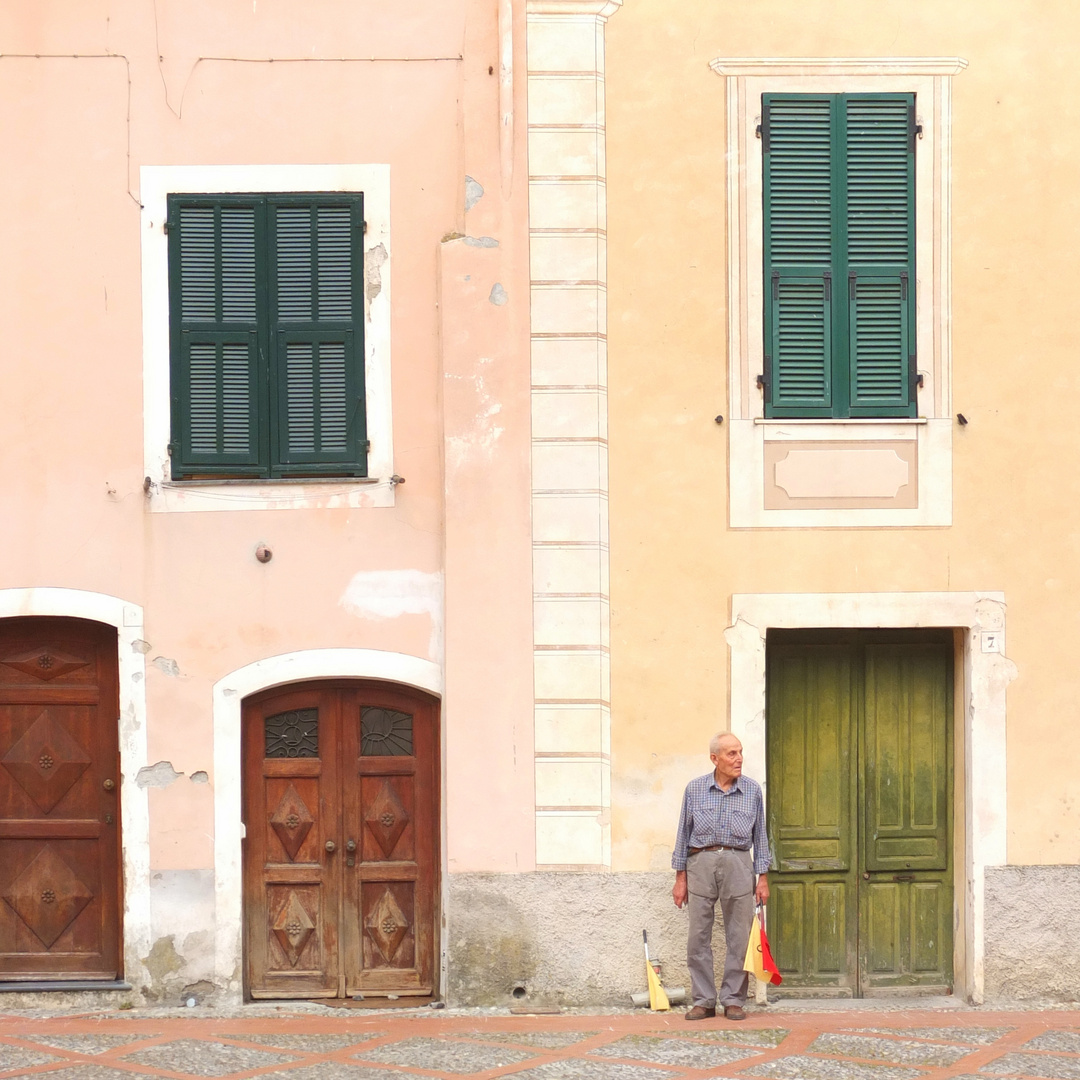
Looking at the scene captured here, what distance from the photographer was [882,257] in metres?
9.41

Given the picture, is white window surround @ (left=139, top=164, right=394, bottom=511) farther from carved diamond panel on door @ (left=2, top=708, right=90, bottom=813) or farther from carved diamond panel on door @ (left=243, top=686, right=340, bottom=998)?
carved diamond panel on door @ (left=2, top=708, right=90, bottom=813)

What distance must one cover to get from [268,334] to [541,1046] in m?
4.49

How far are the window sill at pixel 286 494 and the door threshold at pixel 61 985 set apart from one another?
291cm

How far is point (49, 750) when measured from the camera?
9547 millimetres

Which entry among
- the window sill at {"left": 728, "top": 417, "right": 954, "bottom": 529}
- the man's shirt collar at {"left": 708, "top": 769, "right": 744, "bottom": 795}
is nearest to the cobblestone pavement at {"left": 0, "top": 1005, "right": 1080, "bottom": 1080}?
the man's shirt collar at {"left": 708, "top": 769, "right": 744, "bottom": 795}

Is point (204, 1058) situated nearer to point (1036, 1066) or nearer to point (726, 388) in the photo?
point (1036, 1066)

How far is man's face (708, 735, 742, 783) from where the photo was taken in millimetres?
8625

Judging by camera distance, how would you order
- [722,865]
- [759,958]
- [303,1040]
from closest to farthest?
[303,1040], [759,958], [722,865]

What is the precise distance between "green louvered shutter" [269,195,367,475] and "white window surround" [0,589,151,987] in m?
1.34

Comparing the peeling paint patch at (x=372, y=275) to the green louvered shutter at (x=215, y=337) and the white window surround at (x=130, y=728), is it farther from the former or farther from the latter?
the white window surround at (x=130, y=728)

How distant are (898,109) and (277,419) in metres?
4.23

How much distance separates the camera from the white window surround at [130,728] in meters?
9.30

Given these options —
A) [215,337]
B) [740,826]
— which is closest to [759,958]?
[740,826]

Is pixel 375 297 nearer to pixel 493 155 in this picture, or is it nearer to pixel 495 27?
pixel 493 155
